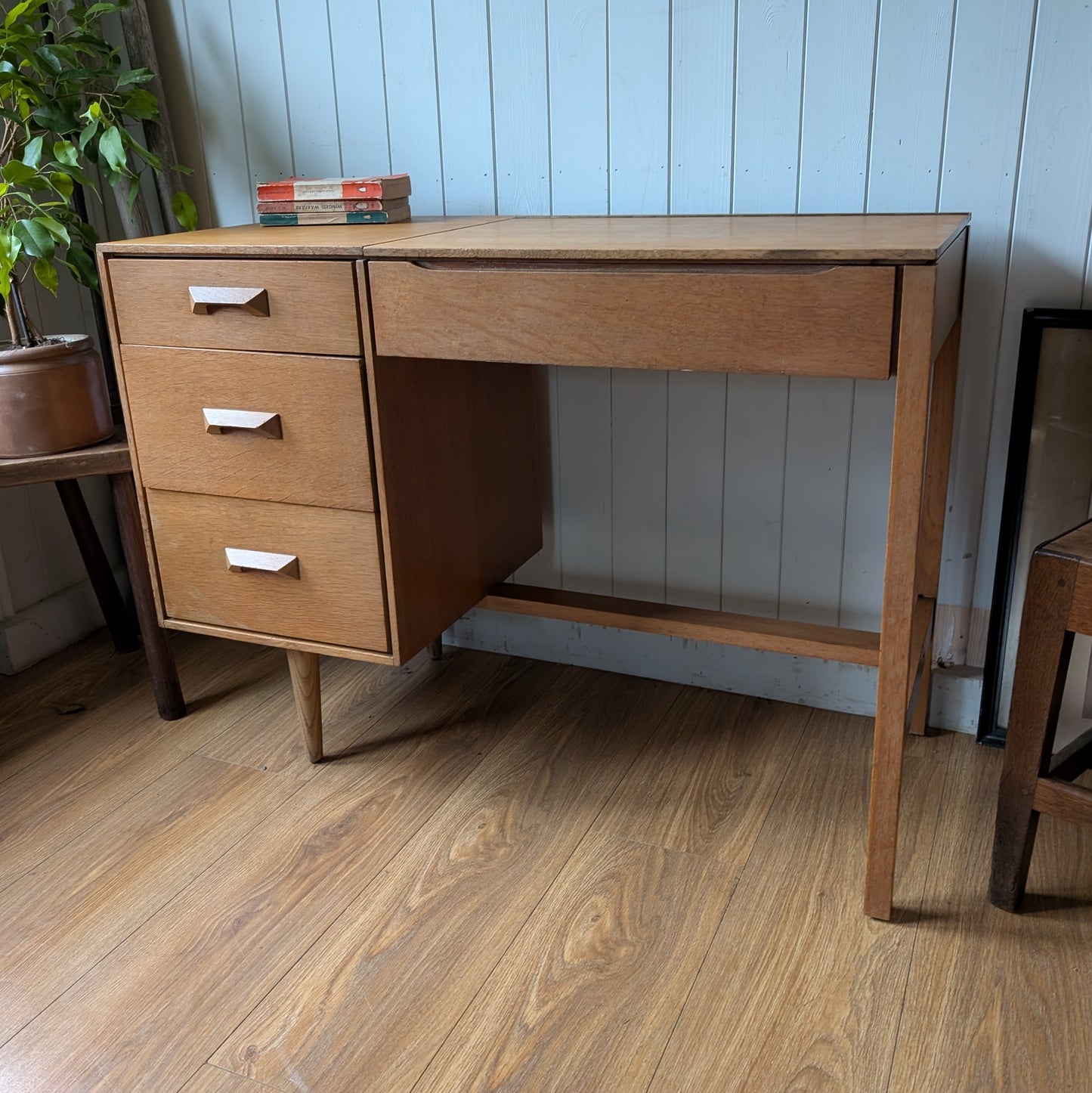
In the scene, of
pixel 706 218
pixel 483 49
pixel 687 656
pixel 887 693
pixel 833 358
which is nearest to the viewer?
pixel 833 358

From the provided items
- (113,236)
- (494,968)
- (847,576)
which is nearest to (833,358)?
(847,576)

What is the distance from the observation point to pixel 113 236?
2.08m

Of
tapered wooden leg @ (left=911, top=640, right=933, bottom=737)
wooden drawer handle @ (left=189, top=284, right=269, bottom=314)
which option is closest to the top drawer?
wooden drawer handle @ (left=189, top=284, right=269, bottom=314)

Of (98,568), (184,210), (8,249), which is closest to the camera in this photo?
(8,249)

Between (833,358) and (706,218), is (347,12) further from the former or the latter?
(833,358)

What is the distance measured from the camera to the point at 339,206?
1554mm

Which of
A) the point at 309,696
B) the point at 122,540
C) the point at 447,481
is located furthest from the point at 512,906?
the point at 122,540

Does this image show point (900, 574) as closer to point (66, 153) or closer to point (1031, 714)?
point (1031, 714)

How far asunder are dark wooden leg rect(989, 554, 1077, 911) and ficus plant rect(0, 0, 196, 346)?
1374mm

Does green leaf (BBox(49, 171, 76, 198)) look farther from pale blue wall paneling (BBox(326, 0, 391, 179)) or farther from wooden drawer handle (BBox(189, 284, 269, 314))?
pale blue wall paneling (BBox(326, 0, 391, 179))

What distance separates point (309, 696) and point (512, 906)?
49 centimetres

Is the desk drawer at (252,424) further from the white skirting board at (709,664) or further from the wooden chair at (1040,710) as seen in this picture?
the wooden chair at (1040,710)

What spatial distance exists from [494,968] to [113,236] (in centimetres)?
160

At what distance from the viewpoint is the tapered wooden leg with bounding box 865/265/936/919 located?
1057 mm
